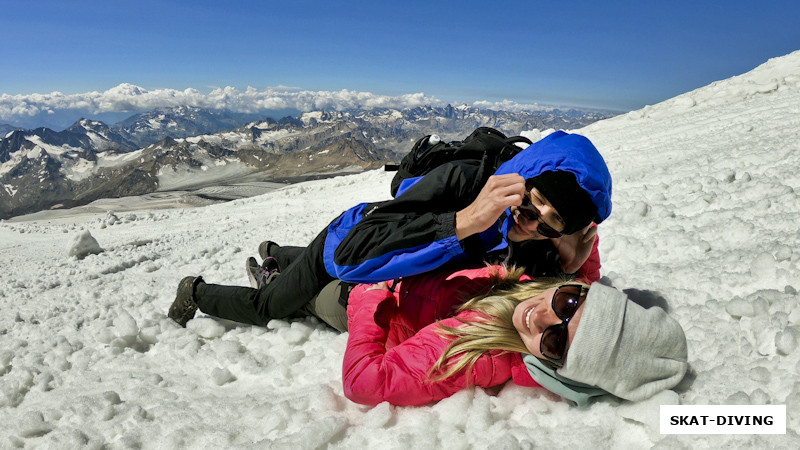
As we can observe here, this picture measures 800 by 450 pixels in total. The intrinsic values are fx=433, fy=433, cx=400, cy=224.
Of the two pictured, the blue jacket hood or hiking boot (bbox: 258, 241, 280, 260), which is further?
hiking boot (bbox: 258, 241, 280, 260)

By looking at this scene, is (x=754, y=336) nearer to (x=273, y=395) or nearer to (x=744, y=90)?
(x=273, y=395)

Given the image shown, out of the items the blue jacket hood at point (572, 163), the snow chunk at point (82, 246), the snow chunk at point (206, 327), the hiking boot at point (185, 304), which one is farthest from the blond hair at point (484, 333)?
the snow chunk at point (82, 246)

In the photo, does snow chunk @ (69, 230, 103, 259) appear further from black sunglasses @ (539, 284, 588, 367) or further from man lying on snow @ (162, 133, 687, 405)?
black sunglasses @ (539, 284, 588, 367)

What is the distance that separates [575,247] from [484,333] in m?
1.22

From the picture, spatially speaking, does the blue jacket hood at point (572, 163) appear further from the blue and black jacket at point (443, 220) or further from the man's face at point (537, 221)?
the man's face at point (537, 221)

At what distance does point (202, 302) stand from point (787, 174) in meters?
7.44

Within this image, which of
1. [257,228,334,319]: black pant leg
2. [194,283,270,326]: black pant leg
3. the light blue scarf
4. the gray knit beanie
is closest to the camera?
the gray knit beanie

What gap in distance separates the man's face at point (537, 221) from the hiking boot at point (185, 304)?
3844 millimetres

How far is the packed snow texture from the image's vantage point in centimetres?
259

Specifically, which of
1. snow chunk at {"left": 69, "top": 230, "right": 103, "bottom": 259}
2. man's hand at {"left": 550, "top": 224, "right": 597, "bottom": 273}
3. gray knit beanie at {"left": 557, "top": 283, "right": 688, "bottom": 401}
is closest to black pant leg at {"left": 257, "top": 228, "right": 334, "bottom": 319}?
man's hand at {"left": 550, "top": 224, "right": 597, "bottom": 273}

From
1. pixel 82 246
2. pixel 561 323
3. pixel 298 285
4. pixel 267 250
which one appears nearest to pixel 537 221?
pixel 561 323

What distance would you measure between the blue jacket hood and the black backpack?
475 mm

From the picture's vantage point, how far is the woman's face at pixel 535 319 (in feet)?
8.60

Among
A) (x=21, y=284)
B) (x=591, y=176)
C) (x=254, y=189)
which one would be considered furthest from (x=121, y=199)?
(x=591, y=176)
